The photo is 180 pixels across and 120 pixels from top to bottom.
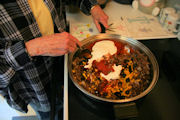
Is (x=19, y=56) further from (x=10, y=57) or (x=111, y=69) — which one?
(x=111, y=69)

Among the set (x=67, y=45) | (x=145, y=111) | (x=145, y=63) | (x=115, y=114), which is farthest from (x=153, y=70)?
(x=67, y=45)

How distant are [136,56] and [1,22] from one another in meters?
0.74

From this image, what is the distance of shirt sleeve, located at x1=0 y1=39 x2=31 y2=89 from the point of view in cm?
70

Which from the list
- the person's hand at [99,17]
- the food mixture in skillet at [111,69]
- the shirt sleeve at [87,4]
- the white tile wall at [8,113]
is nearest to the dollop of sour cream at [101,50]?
the food mixture in skillet at [111,69]

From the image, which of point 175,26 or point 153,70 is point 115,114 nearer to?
point 153,70

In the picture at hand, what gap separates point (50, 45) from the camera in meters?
0.74

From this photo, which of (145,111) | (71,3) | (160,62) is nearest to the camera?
(145,111)

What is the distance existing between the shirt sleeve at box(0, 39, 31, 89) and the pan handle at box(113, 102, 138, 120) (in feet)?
1.55

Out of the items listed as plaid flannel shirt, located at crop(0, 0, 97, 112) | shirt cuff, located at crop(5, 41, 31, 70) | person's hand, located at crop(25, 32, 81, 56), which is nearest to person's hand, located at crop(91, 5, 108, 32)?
plaid flannel shirt, located at crop(0, 0, 97, 112)

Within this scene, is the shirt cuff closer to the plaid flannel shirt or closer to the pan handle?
the plaid flannel shirt

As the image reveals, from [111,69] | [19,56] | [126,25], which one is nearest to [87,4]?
[126,25]

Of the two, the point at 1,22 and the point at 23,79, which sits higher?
the point at 1,22

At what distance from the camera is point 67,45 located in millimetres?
768

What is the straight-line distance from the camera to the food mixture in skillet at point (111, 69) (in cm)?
82
